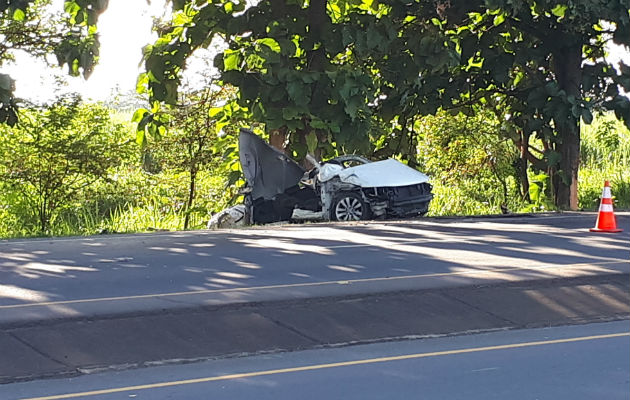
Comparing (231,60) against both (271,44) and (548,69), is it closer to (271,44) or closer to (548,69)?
(271,44)

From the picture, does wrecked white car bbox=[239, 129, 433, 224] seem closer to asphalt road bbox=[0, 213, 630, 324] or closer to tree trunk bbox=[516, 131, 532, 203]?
asphalt road bbox=[0, 213, 630, 324]

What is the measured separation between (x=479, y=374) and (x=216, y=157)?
20.0m

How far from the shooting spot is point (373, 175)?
20.4 metres

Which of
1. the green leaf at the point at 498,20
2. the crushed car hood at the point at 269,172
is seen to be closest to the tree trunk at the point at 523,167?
the green leaf at the point at 498,20

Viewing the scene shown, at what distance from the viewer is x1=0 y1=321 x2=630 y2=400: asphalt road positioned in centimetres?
766

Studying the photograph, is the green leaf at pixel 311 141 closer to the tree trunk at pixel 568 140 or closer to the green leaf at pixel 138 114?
the green leaf at pixel 138 114

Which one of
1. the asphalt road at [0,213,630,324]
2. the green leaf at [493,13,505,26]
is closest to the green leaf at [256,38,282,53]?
the asphalt road at [0,213,630,324]

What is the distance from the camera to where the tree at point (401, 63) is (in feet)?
74.2

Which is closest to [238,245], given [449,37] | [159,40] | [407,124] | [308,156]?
A: [308,156]

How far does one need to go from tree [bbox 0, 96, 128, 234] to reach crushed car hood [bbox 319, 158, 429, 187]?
665 cm

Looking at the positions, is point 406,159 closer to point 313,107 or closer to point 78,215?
point 313,107

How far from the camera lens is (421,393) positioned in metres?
7.61

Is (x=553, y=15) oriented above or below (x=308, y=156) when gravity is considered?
above

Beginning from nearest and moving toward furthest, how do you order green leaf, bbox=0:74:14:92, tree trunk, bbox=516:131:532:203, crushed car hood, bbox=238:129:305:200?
green leaf, bbox=0:74:14:92
crushed car hood, bbox=238:129:305:200
tree trunk, bbox=516:131:532:203
